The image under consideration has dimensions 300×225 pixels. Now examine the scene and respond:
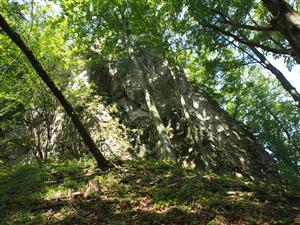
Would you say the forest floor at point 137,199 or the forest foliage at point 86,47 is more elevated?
the forest foliage at point 86,47

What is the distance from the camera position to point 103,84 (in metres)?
20.1

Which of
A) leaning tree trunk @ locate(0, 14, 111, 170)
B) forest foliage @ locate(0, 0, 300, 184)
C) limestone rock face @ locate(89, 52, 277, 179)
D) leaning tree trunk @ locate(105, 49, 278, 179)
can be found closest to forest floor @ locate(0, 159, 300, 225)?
leaning tree trunk @ locate(0, 14, 111, 170)

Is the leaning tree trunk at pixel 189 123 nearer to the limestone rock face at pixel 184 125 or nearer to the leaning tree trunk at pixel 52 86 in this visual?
the limestone rock face at pixel 184 125

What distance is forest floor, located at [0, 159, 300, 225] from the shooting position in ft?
21.5

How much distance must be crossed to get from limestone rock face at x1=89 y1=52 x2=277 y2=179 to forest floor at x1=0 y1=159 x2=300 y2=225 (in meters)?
4.60

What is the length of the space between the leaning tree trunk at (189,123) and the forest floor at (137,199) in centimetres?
512

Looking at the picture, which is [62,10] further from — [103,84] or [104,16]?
[103,84]

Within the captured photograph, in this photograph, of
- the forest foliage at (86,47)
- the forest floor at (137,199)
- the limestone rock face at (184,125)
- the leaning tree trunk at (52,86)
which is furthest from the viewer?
the limestone rock face at (184,125)

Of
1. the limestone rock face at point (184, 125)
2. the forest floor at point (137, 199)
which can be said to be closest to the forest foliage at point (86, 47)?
the limestone rock face at point (184, 125)

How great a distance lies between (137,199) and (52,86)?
11.3 feet

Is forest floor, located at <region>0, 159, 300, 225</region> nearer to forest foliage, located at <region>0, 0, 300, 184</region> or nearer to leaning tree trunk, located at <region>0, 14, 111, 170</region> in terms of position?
leaning tree trunk, located at <region>0, 14, 111, 170</region>

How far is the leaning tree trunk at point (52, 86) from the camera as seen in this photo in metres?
7.23

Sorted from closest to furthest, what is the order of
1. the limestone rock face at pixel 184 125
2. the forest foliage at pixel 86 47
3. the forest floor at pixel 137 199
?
the forest floor at pixel 137 199 < the forest foliage at pixel 86 47 < the limestone rock face at pixel 184 125

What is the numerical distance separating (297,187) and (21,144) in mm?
10740
